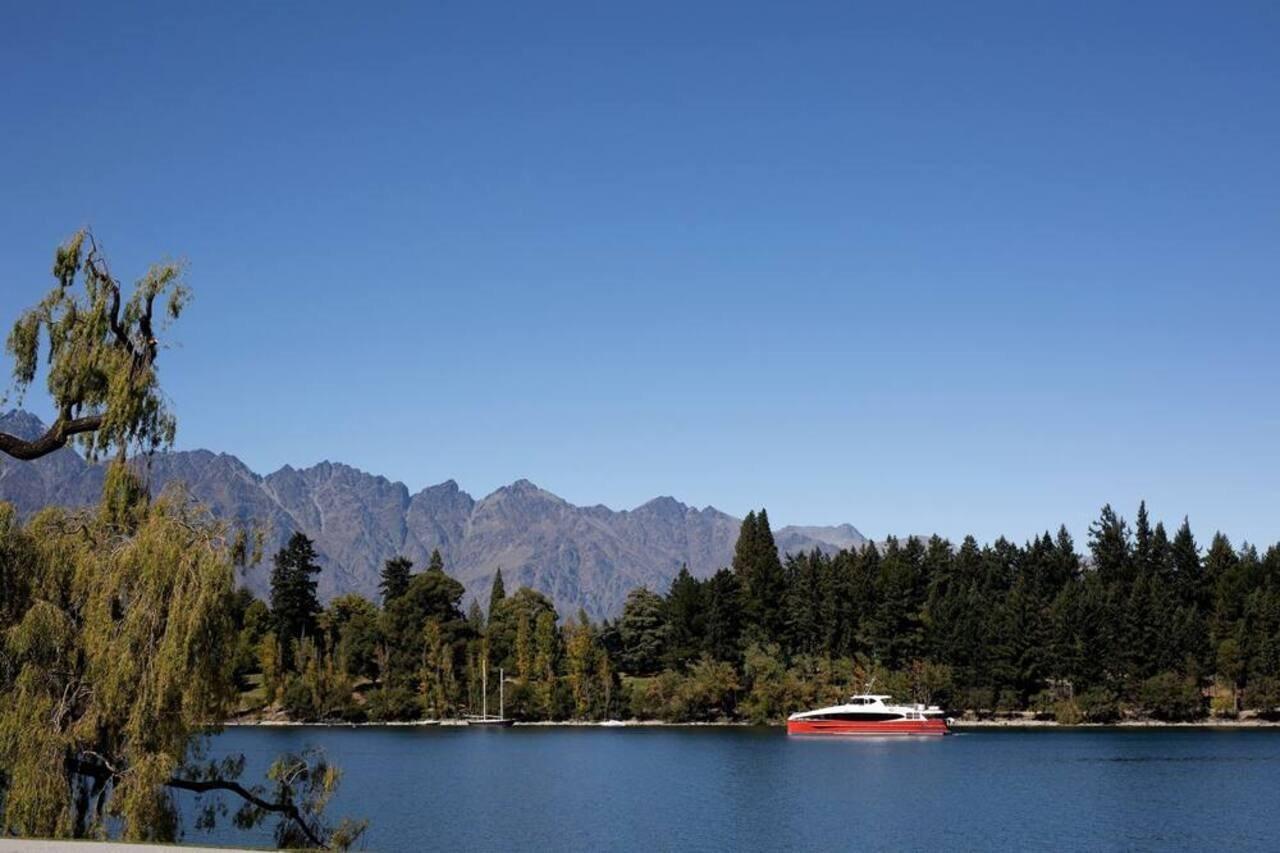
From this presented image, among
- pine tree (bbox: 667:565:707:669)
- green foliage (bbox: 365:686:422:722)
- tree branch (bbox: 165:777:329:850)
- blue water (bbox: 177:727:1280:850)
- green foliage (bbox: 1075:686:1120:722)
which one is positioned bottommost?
blue water (bbox: 177:727:1280:850)

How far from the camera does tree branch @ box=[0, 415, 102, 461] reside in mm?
26594

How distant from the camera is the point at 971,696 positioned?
12369cm

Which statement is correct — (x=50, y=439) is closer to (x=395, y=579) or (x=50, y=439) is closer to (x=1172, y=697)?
(x=1172, y=697)

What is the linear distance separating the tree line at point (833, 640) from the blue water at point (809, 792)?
36.2 feet

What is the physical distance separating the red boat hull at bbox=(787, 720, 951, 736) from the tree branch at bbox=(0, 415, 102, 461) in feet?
310

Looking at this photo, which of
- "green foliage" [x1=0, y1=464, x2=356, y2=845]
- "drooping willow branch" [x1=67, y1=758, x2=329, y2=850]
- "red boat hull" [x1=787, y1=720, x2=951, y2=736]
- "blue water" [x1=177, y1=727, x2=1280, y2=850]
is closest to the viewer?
"green foliage" [x1=0, y1=464, x2=356, y2=845]

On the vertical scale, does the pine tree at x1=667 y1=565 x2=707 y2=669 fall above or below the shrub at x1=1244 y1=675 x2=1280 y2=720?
above

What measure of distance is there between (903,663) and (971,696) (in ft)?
27.5

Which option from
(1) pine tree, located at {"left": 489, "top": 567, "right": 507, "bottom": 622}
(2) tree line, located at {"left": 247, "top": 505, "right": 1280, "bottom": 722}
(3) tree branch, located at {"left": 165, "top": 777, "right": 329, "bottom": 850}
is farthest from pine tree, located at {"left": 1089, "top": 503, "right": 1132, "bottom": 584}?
(3) tree branch, located at {"left": 165, "top": 777, "right": 329, "bottom": 850}

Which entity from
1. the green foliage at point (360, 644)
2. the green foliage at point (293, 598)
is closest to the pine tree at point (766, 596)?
the green foliage at point (360, 644)

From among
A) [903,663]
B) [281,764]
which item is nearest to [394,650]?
[903,663]

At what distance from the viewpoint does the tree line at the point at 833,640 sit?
395 ft

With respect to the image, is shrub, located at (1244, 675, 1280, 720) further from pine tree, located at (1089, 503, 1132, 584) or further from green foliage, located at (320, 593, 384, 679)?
green foliage, located at (320, 593, 384, 679)

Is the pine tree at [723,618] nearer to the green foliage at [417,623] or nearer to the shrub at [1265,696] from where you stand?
the green foliage at [417,623]
